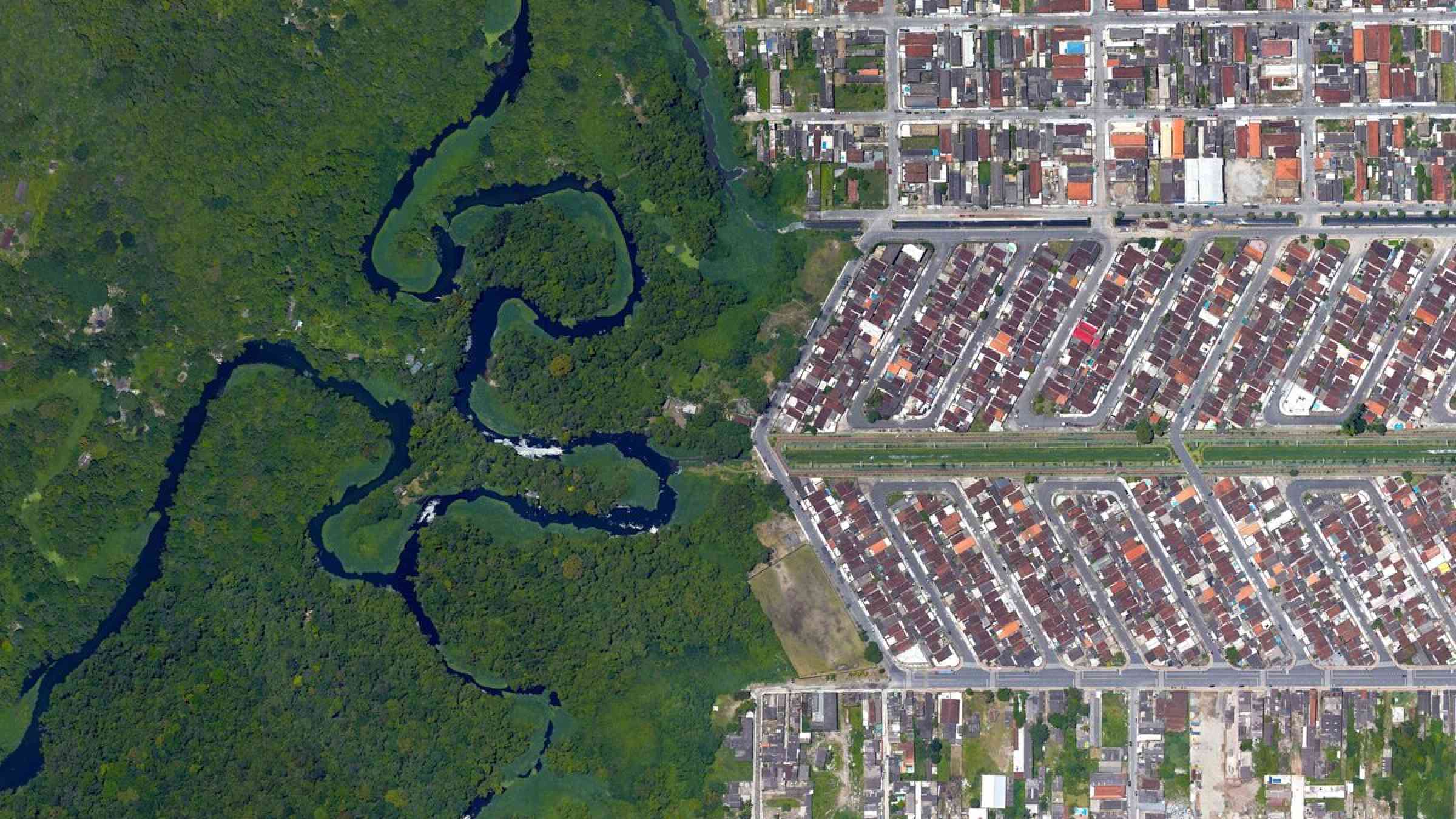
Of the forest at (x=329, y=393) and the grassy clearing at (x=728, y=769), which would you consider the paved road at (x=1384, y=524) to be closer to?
the forest at (x=329, y=393)

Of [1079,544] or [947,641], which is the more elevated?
[1079,544]

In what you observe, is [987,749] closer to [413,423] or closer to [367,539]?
[367,539]

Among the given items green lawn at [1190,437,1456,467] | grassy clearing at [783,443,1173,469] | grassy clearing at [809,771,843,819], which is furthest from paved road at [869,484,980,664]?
green lawn at [1190,437,1456,467]

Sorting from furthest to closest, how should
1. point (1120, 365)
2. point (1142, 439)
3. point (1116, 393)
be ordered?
point (1116, 393) < point (1120, 365) < point (1142, 439)

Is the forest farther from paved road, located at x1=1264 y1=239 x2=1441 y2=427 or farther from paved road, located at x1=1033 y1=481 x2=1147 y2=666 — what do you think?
paved road, located at x1=1264 y1=239 x2=1441 y2=427

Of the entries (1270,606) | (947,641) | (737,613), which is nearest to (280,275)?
(737,613)

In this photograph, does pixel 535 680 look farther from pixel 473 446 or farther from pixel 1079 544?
pixel 1079 544

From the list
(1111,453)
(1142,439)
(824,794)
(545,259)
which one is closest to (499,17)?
(545,259)
